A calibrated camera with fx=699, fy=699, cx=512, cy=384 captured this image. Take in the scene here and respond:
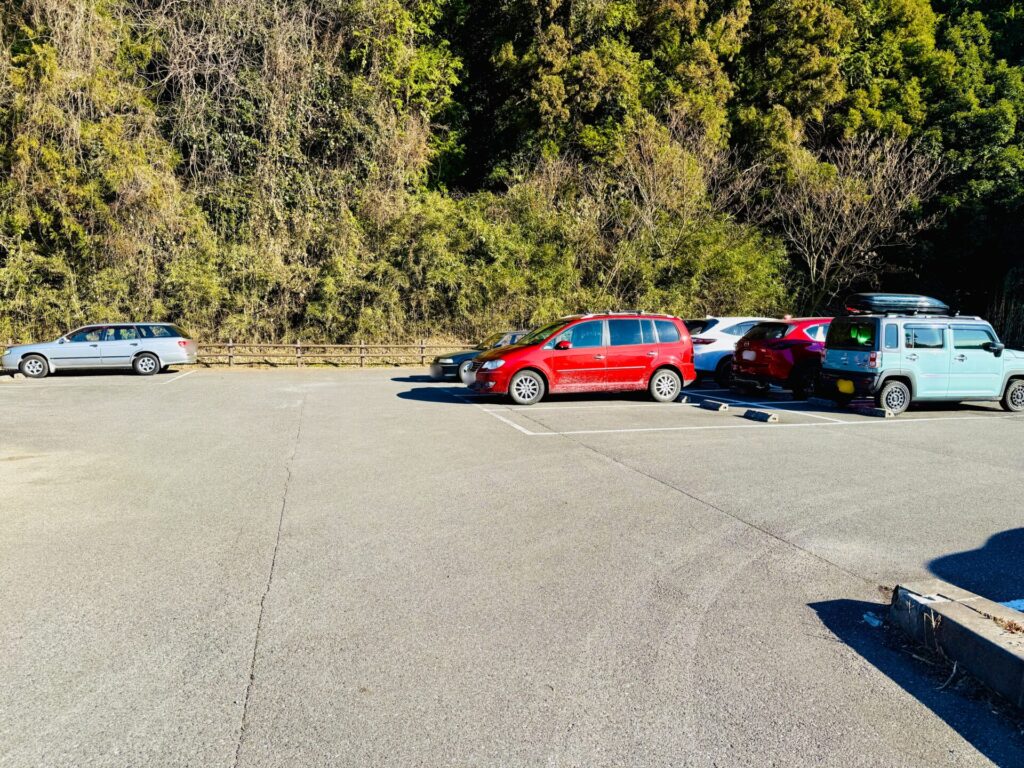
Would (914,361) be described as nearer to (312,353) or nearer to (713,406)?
(713,406)

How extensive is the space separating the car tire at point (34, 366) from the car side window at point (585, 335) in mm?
14599

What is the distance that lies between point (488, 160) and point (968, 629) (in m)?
28.5

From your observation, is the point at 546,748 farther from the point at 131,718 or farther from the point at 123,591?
the point at 123,591

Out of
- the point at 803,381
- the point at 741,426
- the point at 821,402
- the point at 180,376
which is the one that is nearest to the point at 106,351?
the point at 180,376

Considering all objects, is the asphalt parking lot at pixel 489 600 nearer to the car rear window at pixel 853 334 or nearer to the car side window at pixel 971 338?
the car rear window at pixel 853 334

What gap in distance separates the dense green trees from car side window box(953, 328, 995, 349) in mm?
14223

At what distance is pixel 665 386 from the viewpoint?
14312 millimetres

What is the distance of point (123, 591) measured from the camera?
4.40 meters

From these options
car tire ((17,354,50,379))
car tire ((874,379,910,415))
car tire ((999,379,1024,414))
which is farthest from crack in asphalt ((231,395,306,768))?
car tire ((17,354,50,379))

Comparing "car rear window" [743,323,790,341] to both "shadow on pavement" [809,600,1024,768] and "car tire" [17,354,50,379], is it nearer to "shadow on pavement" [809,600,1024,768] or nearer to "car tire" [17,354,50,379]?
"shadow on pavement" [809,600,1024,768]

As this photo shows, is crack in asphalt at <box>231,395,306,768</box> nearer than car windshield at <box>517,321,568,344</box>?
Yes

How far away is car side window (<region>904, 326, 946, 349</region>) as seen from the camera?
1241cm

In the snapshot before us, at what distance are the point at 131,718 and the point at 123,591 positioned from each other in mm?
1609

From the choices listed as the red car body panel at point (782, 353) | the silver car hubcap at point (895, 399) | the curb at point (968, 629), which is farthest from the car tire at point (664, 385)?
the curb at point (968, 629)
